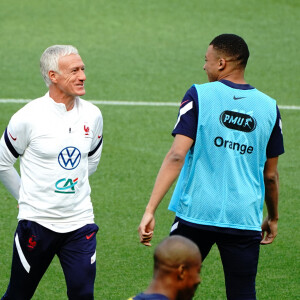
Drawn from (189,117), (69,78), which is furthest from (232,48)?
(69,78)

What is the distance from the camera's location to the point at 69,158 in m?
5.95

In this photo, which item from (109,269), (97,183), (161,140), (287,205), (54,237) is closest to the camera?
(54,237)

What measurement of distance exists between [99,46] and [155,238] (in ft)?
32.2

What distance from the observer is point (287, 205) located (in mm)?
10281

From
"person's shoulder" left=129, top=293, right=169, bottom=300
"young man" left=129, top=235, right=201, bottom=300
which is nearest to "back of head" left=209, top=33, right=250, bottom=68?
"young man" left=129, top=235, right=201, bottom=300

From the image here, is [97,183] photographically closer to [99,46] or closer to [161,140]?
[161,140]

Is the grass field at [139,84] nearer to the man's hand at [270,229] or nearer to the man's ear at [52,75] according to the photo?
the man's hand at [270,229]

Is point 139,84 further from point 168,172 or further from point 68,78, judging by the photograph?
point 168,172

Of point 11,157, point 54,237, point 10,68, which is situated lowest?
point 10,68

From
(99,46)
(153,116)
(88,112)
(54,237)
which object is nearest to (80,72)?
(88,112)

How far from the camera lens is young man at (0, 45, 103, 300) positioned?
5.92 meters

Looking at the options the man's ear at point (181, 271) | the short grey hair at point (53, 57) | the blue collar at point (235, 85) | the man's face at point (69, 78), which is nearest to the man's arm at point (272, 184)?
the blue collar at point (235, 85)

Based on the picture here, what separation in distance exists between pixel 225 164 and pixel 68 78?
50.8 inches

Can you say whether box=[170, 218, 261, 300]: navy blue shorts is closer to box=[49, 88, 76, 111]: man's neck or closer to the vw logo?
Answer: the vw logo
